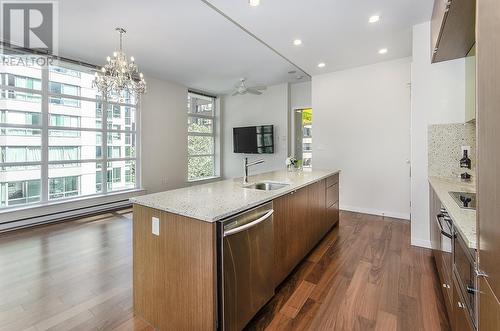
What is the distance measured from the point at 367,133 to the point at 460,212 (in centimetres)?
349

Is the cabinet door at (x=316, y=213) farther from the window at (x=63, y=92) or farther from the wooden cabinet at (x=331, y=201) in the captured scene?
the window at (x=63, y=92)

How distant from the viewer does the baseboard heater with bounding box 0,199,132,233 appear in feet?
12.4

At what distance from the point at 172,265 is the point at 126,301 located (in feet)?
2.89

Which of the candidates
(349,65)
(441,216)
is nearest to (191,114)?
(349,65)

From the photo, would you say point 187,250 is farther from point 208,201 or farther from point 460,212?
point 460,212

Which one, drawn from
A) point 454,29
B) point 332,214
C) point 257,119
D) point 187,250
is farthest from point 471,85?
point 257,119

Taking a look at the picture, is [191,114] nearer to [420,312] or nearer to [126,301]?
[126,301]

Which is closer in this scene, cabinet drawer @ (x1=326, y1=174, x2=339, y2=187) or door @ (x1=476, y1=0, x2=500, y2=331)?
door @ (x1=476, y1=0, x2=500, y2=331)

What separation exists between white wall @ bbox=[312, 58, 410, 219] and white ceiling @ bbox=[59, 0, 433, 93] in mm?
328

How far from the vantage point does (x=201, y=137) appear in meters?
7.32

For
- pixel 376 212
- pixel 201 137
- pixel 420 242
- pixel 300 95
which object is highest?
pixel 300 95

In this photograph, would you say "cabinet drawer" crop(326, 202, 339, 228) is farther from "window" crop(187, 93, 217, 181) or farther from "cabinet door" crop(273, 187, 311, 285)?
"window" crop(187, 93, 217, 181)

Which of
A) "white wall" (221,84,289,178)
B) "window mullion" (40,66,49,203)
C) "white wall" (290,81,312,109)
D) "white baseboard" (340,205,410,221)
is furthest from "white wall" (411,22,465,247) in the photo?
"window mullion" (40,66,49,203)

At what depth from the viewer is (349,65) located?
14.9ft
